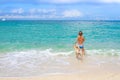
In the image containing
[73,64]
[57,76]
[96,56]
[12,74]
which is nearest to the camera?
[57,76]

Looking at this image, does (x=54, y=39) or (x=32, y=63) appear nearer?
(x=32, y=63)

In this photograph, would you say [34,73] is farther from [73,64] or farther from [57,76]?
[73,64]

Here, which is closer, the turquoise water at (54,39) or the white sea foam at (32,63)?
the white sea foam at (32,63)

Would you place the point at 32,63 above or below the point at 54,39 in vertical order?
above

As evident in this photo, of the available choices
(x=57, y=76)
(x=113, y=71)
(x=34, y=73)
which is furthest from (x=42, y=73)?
(x=113, y=71)

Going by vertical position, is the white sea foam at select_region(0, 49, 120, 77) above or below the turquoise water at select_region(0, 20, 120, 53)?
above

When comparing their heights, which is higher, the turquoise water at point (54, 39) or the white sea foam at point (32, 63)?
the white sea foam at point (32, 63)

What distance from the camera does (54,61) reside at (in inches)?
584

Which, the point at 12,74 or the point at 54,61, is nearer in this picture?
the point at 12,74

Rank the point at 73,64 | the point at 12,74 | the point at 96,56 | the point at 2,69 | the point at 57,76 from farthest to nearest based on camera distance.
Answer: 1. the point at 96,56
2. the point at 73,64
3. the point at 2,69
4. the point at 12,74
5. the point at 57,76

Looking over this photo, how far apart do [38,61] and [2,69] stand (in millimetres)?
2338

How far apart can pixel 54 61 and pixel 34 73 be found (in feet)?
9.26

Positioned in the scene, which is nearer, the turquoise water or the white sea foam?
the white sea foam

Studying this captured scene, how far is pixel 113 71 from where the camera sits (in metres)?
12.1
